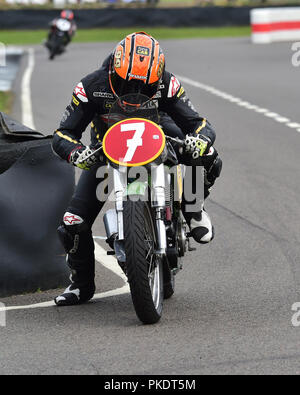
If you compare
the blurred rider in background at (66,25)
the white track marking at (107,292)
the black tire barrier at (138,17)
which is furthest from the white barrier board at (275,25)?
the white track marking at (107,292)

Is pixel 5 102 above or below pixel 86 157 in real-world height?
below

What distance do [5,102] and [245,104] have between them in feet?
13.5

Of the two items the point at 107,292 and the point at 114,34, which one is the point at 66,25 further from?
the point at 107,292

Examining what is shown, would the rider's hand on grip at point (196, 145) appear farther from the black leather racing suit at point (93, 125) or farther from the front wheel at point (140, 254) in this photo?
the front wheel at point (140, 254)

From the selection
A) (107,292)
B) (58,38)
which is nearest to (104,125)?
(107,292)

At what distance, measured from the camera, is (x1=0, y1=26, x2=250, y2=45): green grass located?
41.9 meters

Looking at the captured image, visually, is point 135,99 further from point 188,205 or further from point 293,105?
point 293,105

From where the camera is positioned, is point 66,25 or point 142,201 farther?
point 66,25

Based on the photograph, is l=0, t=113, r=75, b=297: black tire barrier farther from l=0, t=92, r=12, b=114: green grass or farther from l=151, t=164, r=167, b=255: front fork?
l=0, t=92, r=12, b=114: green grass

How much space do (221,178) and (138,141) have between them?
6.27 meters

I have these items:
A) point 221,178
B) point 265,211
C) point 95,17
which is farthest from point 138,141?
point 95,17

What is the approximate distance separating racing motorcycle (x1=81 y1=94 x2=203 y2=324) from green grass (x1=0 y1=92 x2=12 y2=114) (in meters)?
12.0

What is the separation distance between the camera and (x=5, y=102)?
66.3 feet
